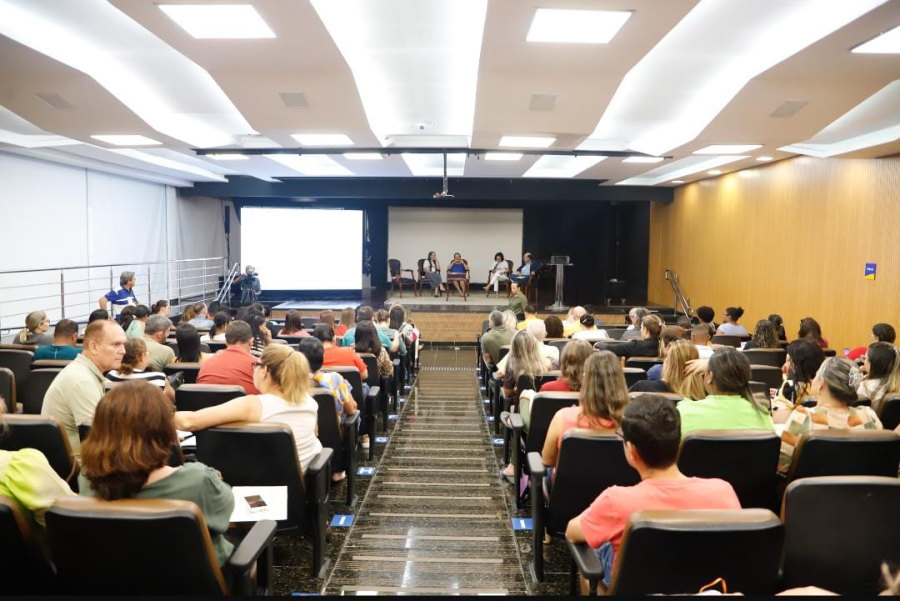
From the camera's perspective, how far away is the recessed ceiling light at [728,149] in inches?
307

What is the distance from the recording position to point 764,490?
269 centimetres

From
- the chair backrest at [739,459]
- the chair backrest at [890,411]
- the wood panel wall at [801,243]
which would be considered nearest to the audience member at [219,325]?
the chair backrest at [739,459]

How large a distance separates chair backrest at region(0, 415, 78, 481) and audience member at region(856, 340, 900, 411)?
13.4 ft

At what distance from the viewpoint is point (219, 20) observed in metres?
4.32

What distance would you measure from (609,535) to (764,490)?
1.14 metres

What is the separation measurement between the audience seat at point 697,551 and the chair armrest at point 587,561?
0.22 m

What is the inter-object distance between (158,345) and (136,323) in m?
1.48

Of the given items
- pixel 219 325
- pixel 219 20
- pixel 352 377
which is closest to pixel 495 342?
pixel 352 377

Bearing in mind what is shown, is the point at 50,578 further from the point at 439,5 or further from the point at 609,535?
the point at 439,5

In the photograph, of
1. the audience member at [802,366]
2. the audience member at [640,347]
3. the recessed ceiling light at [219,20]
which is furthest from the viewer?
the audience member at [640,347]

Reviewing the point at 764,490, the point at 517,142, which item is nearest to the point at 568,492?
the point at 764,490

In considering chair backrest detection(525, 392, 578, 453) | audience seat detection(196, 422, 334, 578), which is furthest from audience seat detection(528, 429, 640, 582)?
audience seat detection(196, 422, 334, 578)

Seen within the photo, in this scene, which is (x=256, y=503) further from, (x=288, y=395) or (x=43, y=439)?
(x=43, y=439)

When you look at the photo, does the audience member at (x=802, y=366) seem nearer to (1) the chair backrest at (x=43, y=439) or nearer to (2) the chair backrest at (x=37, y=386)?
(1) the chair backrest at (x=43, y=439)
